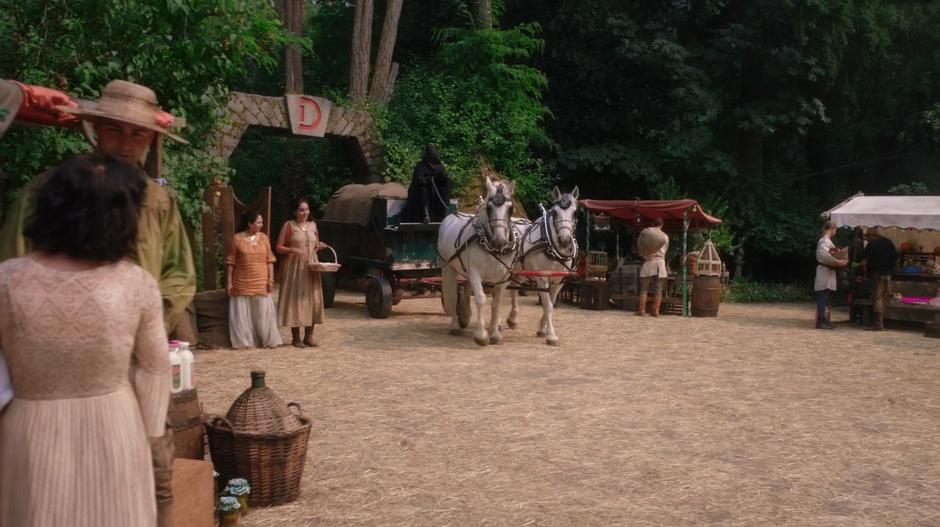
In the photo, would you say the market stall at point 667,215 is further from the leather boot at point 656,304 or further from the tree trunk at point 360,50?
the tree trunk at point 360,50

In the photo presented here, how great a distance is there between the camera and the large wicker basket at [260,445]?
183 inches

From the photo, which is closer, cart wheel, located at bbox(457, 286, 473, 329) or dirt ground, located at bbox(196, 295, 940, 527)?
dirt ground, located at bbox(196, 295, 940, 527)

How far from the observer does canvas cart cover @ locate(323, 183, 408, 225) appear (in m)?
14.7

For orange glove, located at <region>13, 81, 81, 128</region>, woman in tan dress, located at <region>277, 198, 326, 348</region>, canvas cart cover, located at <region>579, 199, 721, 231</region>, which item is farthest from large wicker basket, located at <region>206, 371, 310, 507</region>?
canvas cart cover, located at <region>579, 199, 721, 231</region>

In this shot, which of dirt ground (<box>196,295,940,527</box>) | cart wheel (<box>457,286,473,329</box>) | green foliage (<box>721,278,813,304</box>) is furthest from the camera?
green foliage (<box>721,278,813,304</box>)

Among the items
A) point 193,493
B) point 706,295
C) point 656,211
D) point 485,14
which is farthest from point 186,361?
point 485,14

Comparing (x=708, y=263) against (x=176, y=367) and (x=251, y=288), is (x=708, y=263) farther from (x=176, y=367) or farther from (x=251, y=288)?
(x=176, y=367)

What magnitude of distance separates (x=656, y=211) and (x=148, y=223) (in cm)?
1369

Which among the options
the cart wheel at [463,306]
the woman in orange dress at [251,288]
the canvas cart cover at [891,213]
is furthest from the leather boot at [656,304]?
the woman in orange dress at [251,288]

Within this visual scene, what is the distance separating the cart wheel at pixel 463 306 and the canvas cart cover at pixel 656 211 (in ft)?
A: 16.0

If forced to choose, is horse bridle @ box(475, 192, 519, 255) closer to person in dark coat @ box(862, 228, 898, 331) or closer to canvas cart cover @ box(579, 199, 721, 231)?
canvas cart cover @ box(579, 199, 721, 231)

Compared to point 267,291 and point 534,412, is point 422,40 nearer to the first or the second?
point 267,291

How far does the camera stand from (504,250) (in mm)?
10562

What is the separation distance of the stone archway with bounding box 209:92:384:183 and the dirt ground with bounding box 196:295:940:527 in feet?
20.6
